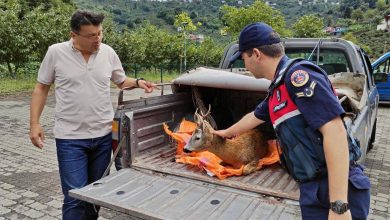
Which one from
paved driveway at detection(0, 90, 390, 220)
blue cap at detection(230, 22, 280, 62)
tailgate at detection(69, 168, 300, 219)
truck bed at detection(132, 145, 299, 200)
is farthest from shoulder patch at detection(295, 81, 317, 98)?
paved driveway at detection(0, 90, 390, 220)

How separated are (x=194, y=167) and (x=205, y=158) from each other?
13 cm

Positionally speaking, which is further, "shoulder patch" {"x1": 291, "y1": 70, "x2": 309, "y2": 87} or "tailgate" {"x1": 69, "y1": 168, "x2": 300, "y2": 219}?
"tailgate" {"x1": 69, "y1": 168, "x2": 300, "y2": 219}

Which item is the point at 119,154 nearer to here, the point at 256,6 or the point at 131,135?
the point at 131,135

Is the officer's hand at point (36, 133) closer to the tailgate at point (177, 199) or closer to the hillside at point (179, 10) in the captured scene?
the tailgate at point (177, 199)

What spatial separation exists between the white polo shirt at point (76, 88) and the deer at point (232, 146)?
88 cm

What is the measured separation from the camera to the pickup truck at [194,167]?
2.75 metres

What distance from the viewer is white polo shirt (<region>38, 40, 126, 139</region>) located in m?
3.02

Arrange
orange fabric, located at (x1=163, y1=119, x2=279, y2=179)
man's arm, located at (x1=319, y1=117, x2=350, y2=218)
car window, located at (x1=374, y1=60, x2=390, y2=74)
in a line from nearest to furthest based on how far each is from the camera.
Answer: man's arm, located at (x1=319, y1=117, x2=350, y2=218) → orange fabric, located at (x1=163, y1=119, x2=279, y2=179) → car window, located at (x1=374, y1=60, x2=390, y2=74)

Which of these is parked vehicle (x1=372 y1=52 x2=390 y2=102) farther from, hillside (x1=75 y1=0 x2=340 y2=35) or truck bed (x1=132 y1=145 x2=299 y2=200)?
hillside (x1=75 y1=0 x2=340 y2=35)

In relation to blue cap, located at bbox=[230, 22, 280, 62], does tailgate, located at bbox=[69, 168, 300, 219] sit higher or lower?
lower

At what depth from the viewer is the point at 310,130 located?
1764 millimetres

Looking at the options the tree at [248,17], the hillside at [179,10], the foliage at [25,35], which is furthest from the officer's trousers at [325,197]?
the hillside at [179,10]

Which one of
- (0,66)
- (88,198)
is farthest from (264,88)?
(0,66)

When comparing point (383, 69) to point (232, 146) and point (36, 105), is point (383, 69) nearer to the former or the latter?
point (232, 146)
